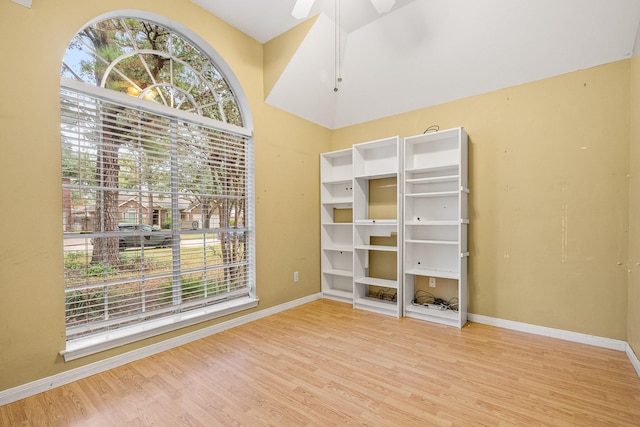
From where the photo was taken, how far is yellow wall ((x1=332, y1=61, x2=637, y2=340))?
2387 millimetres

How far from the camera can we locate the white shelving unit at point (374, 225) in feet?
11.4

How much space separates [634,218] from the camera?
2.18 meters

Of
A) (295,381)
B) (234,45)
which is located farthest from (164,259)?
(234,45)

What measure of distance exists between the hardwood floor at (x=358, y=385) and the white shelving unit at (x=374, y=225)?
0.90 meters

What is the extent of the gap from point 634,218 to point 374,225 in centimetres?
228

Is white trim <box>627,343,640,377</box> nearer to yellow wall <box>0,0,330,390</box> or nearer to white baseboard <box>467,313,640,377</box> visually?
white baseboard <box>467,313,640,377</box>

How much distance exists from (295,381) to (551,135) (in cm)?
309

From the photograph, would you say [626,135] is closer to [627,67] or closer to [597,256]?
[627,67]

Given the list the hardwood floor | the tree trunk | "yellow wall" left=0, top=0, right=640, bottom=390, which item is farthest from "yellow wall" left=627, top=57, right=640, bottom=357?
the tree trunk

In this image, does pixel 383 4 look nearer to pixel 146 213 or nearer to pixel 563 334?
pixel 146 213

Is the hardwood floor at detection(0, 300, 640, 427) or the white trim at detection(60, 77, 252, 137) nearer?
the hardwood floor at detection(0, 300, 640, 427)

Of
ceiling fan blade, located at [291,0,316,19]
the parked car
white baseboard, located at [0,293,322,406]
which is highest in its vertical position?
ceiling fan blade, located at [291,0,316,19]

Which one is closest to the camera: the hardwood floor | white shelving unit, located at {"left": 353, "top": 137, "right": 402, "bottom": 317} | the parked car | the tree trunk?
the hardwood floor

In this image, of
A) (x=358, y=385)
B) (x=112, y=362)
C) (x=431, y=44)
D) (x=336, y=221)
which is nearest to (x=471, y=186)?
(x=431, y=44)
